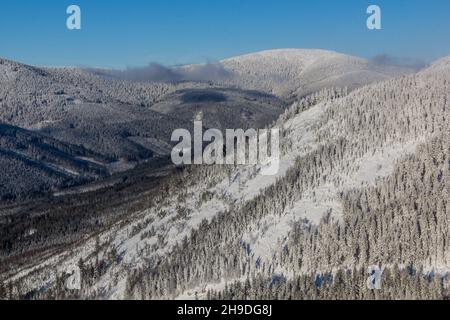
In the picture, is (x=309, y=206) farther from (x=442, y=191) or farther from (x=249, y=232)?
(x=442, y=191)

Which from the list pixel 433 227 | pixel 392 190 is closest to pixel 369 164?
pixel 392 190

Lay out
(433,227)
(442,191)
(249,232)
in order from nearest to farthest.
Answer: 1. (433,227)
2. (442,191)
3. (249,232)

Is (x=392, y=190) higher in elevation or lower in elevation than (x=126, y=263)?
higher

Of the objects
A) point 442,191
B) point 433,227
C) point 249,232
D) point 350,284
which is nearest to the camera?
point 350,284


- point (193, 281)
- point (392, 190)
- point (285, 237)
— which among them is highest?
point (392, 190)

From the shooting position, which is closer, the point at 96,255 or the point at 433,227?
the point at 433,227

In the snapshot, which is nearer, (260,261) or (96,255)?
(260,261)

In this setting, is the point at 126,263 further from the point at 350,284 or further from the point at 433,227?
the point at 433,227

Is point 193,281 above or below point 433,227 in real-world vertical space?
below
